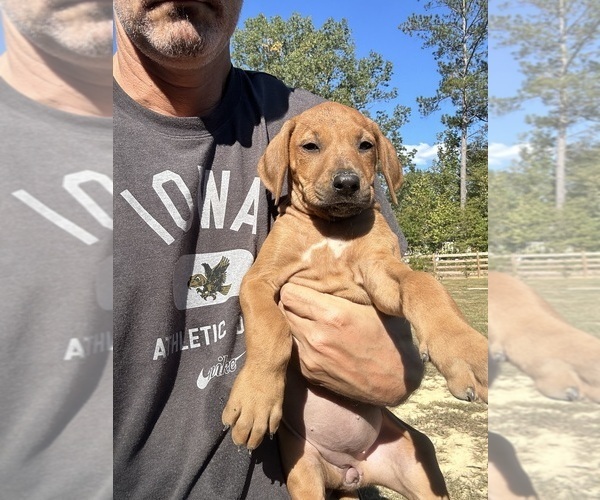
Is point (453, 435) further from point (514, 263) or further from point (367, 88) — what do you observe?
point (367, 88)

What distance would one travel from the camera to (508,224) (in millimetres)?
734

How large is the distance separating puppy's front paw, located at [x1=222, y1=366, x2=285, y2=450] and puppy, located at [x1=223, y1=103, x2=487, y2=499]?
0.01 m

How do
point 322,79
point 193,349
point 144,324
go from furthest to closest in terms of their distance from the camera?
point 322,79 → point 193,349 → point 144,324

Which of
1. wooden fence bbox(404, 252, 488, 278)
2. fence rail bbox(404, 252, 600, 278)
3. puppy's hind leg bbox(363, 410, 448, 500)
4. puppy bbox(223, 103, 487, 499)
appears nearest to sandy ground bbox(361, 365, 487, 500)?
puppy's hind leg bbox(363, 410, 448, 500)

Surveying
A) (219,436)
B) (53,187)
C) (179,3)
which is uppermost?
(179,3)

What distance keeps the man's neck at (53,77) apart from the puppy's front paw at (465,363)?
146cm

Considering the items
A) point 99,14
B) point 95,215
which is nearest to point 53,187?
point 95,215

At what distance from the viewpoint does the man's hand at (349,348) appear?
99.7 inches

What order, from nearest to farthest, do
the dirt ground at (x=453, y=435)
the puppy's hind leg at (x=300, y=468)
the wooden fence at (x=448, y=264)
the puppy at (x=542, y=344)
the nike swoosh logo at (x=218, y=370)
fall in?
1. the puppy at (x=542, y=344)
2. the nike swoosh logo at (x=218, y=370)
3. the puppy's hind leg at (x=300, y=468)
4. the dirt ground at (x=453, y=435)
5. the wooden fence at (x=448, y=264)

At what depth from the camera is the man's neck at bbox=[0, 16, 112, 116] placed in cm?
63

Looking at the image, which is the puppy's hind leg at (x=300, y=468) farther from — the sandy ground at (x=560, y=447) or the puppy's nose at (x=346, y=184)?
the sandy ground at (x=560, y=447)

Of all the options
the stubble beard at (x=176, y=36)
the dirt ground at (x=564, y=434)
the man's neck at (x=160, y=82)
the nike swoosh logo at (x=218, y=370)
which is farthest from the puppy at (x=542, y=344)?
the man's neck at (x=160, y=82)

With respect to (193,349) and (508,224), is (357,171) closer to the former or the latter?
(193,349)

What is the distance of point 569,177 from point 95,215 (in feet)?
1.97
